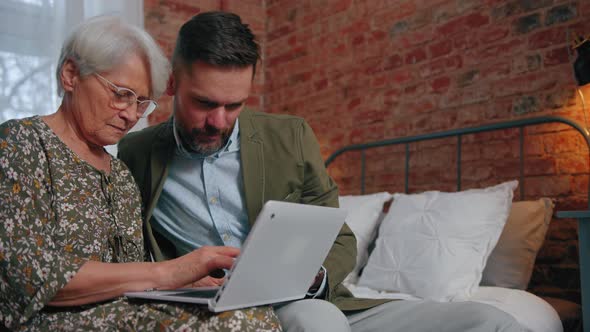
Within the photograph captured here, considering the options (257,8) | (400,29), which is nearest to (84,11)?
(257,8)

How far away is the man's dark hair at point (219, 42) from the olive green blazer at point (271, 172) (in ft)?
0.69

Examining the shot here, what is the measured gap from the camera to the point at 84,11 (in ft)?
10.6

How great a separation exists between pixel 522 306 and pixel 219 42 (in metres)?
1.21

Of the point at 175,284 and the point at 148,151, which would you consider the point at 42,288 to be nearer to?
the point at 175,284

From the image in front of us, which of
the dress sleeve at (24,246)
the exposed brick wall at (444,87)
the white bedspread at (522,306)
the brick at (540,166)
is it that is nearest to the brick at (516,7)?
the exposed brick wall at (444,87)

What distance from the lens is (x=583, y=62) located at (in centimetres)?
213

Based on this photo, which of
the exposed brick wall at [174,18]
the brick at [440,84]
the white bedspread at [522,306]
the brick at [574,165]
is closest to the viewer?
the white bedspread at [522,306]

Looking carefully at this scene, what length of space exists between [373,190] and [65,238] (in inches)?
87.3

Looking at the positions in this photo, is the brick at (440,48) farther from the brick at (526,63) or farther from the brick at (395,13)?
the brick at (526,63)

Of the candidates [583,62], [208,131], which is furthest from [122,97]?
[583,62]

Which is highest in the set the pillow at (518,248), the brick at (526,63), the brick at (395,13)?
the brick at (395,13)

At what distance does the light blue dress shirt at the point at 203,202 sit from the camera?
5.11ft

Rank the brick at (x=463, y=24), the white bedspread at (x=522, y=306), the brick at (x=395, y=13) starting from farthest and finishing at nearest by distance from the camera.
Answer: the brick at (x=395, y=13)
the brick at (x=463, y=24)
the white bedspread at (x=522, y=306)

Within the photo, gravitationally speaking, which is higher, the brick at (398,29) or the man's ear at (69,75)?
the brick at (398,29)
